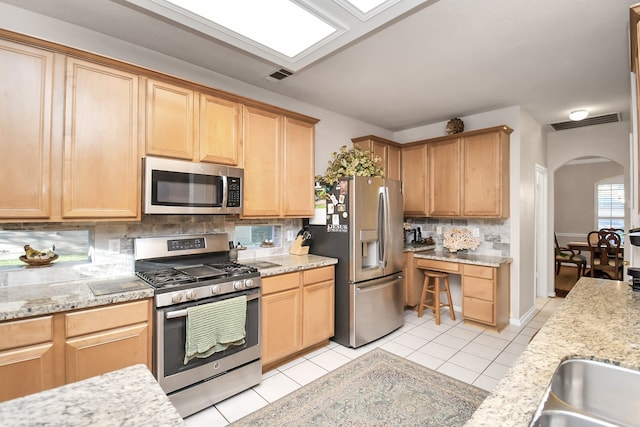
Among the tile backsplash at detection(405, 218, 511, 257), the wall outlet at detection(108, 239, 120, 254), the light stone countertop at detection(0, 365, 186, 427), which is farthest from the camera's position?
the tile backsplash at detection(405, 218, 511, 257)

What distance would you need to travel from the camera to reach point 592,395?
41.4 inches

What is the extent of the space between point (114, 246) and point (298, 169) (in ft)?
5.74

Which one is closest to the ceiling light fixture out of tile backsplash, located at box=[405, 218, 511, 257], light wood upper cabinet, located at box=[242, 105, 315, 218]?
tile backsplash, located at box=[405, 218, 511, 257]

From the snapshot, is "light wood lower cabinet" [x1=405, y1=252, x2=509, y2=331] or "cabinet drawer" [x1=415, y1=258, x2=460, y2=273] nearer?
"light wood lower cabinet" [x1=405, y1=252, x2=509, y2=331]

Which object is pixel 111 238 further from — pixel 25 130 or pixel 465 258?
pixel 465 258

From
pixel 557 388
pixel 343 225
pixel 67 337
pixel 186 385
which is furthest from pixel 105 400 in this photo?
pixel 343 225

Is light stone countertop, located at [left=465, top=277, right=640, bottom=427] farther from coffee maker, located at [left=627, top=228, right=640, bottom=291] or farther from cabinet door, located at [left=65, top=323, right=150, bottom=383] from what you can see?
cabinet door, located at [left=65, top=323, right=150, bottom=383]

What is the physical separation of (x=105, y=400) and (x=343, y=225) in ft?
8.44

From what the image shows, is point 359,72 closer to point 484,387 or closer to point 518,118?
point 518,118

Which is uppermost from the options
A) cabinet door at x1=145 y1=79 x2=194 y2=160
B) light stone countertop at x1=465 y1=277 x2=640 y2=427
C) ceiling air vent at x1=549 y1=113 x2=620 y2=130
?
ceiling air vent at x1=549 y1=113 x2=620 y2=130

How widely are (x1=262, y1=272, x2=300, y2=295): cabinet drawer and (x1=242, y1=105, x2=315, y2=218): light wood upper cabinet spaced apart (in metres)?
0.61

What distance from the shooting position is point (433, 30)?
7.41 feet

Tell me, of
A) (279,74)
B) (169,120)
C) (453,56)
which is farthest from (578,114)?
(169,120)

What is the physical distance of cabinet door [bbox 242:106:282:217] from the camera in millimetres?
2816
